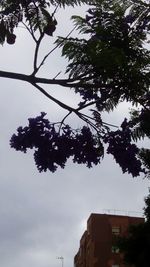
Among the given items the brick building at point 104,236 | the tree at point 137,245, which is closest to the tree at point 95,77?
the tree at point 137,245

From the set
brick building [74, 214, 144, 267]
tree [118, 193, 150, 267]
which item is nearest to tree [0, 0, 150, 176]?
tree [118, 193, 150, 267]

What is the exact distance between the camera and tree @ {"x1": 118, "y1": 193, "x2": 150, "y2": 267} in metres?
30.1

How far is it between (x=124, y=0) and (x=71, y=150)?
1.38 meters

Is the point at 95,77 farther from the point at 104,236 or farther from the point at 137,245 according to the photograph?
the point at 104,236

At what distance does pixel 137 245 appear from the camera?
102ft

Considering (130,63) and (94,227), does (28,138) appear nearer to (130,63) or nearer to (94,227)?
(130,63)

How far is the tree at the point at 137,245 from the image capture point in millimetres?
30094

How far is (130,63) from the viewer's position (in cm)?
503

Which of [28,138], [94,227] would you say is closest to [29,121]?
[28,138]

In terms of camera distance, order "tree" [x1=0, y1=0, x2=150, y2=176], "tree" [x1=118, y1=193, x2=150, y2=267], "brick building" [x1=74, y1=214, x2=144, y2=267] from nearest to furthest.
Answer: "tree" [x1=0, y1=0, x2=150, y2=176], "tree" [x1=118, y1=193, x2=150, y2=267], "brick building" [x1=74, y1=214, x2=144, y2=267]

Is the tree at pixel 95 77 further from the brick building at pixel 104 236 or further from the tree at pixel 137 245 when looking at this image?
the brick building at pixel 104 236

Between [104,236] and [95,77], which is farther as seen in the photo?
[104,236]

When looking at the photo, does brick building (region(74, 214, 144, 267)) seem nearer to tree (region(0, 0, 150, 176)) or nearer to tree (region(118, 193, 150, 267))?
tree (region(118, 193, 150, 267))

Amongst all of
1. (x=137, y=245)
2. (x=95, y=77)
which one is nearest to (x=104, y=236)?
(x=137, y=245)
